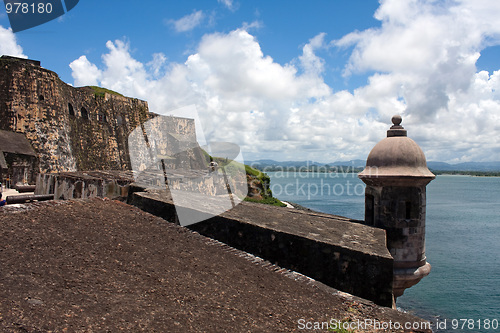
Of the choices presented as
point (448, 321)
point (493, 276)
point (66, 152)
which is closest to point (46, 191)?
point (66, 152)

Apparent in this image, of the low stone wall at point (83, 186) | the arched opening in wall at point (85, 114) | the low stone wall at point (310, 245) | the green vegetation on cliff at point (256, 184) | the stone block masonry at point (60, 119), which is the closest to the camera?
the low stone wall at point (310, 245)

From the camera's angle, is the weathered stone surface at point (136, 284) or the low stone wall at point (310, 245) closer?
the weathered stone surface at point (136, 284)

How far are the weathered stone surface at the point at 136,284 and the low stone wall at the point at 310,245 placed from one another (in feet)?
2.31

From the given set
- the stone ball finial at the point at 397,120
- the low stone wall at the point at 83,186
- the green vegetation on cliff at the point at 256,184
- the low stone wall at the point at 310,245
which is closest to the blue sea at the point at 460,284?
the stone ball finial at the point at 397,120

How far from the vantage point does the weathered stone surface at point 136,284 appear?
2715mm

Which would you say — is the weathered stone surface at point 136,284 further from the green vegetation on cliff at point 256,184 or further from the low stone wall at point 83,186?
the green vegetation on cliff at point 256,184

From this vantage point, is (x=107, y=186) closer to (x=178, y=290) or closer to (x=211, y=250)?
(x=211, y=250)

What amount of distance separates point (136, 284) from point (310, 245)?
2.66 metres

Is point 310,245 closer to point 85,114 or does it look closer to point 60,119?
point 60,119

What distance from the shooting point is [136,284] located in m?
3.35

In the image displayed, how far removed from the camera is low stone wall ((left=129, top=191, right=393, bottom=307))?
482 centimetres

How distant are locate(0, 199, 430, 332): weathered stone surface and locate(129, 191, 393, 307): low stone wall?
70 cm

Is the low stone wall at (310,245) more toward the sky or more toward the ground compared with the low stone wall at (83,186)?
more toward the ground

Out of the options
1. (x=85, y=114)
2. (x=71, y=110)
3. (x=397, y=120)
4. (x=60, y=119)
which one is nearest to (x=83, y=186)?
(x=397, y=120)
